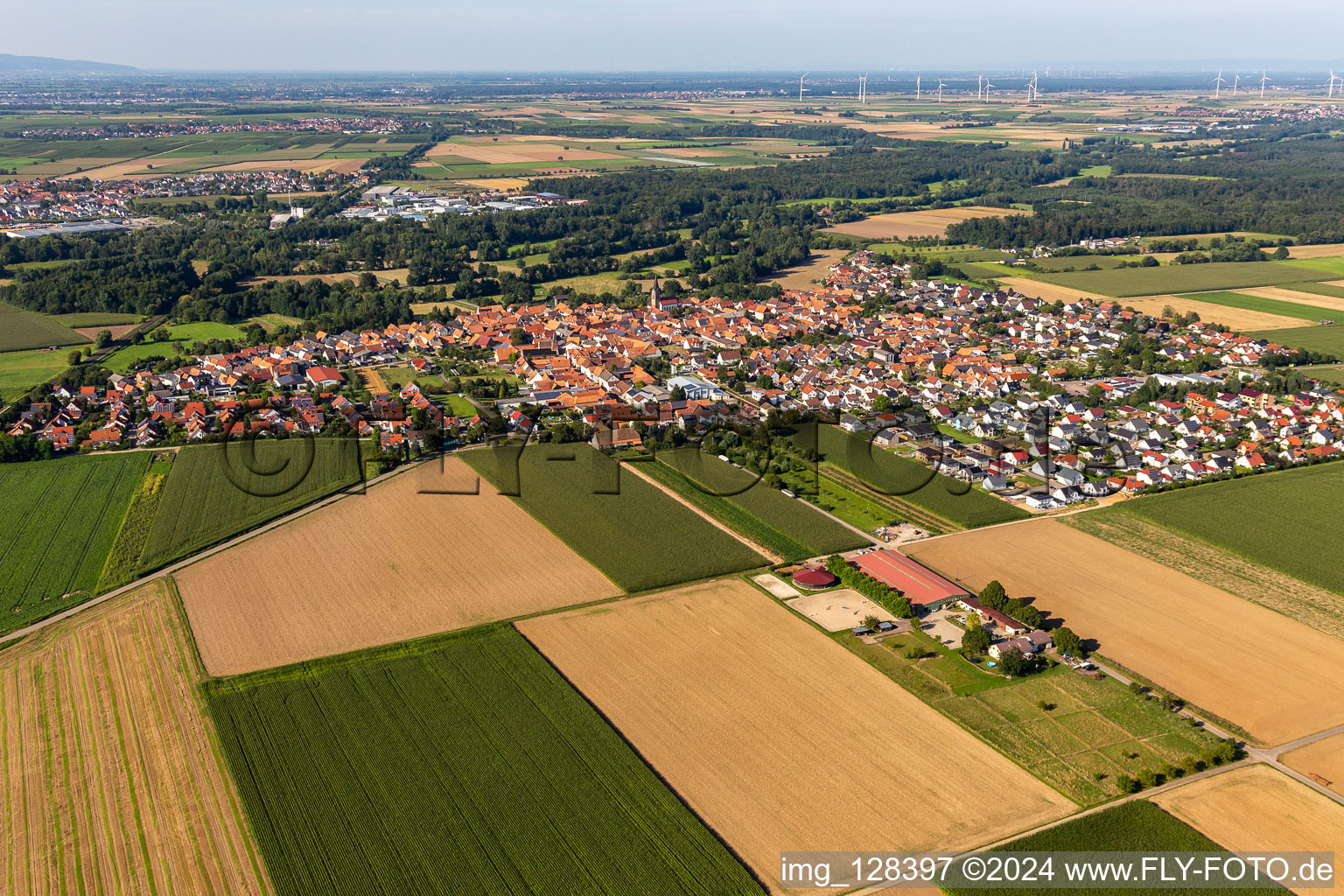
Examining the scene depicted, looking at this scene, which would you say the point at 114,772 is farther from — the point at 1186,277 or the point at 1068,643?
the point at 1186,277

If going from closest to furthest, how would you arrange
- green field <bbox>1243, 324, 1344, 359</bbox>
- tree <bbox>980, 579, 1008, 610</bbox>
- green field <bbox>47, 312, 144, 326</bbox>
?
tree <bbox>980, 579, 1008, 610</bbox> → green field <bbox>1243, 324, 1344, 359</bbox> → green field <bbox>47, 312, 144, 326</bbox>

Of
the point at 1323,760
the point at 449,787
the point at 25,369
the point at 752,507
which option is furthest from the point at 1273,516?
the point at 25,369

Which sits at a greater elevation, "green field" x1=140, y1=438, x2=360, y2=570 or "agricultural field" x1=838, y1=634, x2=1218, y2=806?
"green field" x1=140, y1=438, x2=360, y2=570

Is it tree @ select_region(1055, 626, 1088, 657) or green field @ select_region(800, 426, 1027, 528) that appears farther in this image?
green field @ select_region(800, 426, 1027, 528)

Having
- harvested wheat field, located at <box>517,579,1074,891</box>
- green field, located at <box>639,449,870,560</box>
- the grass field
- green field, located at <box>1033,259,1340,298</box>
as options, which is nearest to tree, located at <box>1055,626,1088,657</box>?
harvested wheat field, located at <box>517,579,1074,891</box>

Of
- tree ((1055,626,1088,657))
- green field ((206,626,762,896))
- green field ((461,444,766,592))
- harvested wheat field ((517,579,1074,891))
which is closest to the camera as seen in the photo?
green field ((206,626,762,896))

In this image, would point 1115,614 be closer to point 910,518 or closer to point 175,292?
point 910,518

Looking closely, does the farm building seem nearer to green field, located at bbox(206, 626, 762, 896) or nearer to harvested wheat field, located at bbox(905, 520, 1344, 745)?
harvested wheat field, located at bbox(905, 520, 1344, 745)
